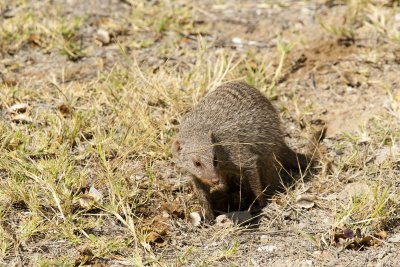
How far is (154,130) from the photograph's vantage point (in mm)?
4645

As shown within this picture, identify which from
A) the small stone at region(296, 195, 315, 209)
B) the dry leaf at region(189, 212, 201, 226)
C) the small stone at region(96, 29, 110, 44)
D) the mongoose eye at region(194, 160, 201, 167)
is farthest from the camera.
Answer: the small stone at region(96, 29, 110, 44)

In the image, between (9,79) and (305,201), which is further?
(9,79)

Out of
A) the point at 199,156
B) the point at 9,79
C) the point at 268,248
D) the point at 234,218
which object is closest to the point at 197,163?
the point at 199,156

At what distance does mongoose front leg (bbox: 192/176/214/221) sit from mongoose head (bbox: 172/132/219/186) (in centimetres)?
14

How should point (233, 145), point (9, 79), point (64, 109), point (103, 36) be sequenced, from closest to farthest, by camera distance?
1. point (233, 145)
2. point (64, 109)
3. point (9, 79)
4. point (103, 36)

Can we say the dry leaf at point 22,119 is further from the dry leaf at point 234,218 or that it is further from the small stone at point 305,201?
the small stone at point 305,201

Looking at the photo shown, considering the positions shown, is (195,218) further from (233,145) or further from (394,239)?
(394,239)

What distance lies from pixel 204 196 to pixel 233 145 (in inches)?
14.7

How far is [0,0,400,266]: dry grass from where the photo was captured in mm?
3848

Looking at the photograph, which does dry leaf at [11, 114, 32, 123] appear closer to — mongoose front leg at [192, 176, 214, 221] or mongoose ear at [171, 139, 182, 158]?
mongoose ear at [171, 139, 182, 158]

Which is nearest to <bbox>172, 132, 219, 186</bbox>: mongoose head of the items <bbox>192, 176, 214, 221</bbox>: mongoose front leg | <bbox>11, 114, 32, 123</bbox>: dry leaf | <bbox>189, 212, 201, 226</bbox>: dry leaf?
<bbox>192, 176, 214, 221</bbox>: mongoose front leg

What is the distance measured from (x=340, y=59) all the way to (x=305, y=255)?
236 cm

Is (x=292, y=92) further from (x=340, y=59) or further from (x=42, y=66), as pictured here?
(x=42, y=66)

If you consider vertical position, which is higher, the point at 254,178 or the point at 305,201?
the point at 254,178
